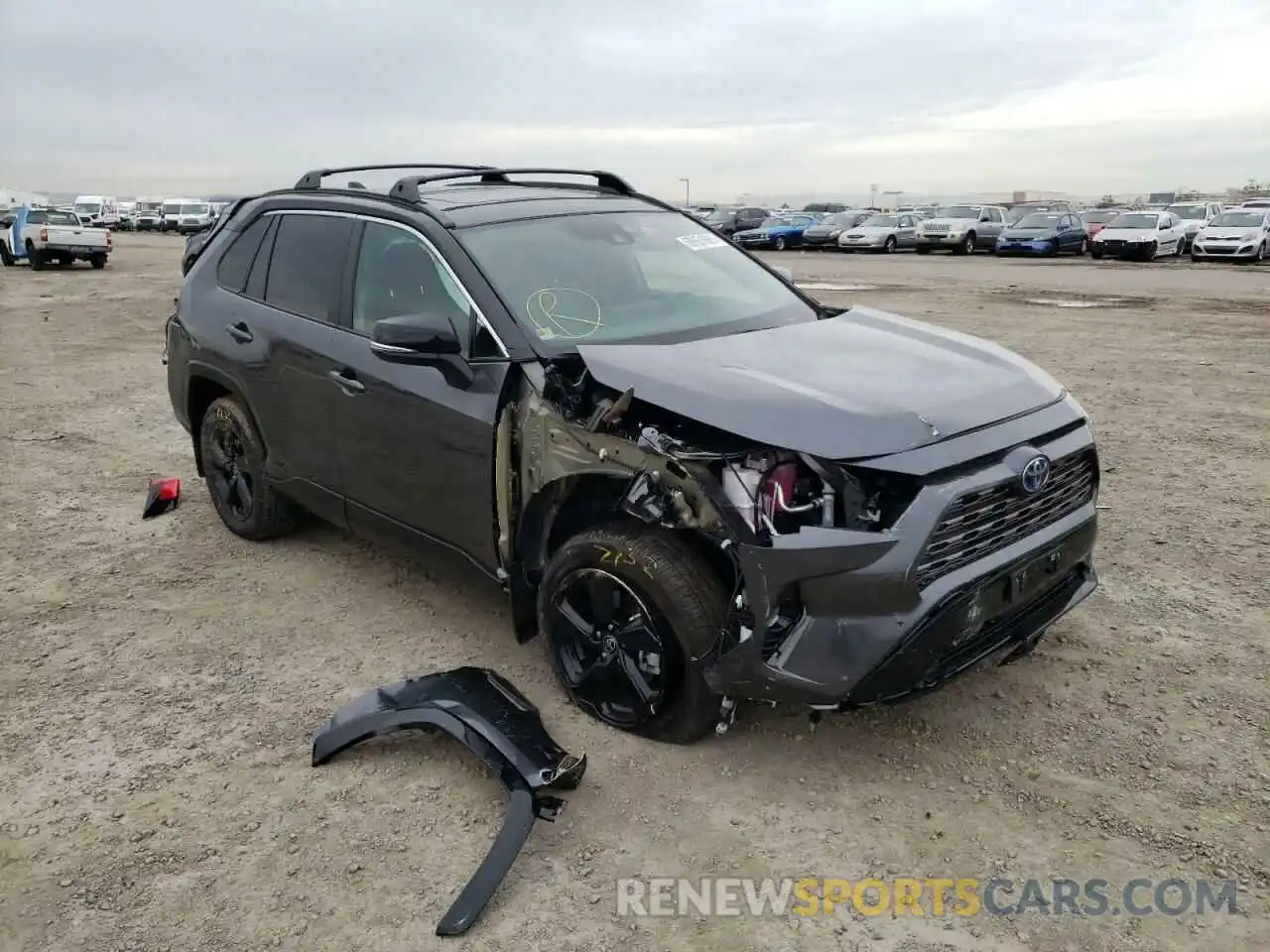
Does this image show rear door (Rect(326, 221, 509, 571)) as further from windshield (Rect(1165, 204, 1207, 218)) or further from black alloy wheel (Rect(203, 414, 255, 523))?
windshield (Rect(1165, 204, 1207, 218))

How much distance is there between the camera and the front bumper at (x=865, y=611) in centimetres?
269

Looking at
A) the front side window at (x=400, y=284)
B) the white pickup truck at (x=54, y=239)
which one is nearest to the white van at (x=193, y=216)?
the white pickup truck at (x=54, y=239)

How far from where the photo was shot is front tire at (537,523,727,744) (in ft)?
9.76

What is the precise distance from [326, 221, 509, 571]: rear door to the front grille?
1.54 m

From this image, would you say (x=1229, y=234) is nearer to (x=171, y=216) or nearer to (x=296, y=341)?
(x=296, y=341)

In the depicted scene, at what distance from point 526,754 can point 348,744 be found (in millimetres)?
643

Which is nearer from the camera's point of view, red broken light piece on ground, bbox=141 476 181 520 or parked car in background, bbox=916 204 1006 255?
red broken light piece on ground, bbox=141 476 181 520

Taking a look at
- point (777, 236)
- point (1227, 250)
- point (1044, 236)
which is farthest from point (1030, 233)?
point (777, 236)

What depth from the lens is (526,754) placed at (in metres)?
3.03

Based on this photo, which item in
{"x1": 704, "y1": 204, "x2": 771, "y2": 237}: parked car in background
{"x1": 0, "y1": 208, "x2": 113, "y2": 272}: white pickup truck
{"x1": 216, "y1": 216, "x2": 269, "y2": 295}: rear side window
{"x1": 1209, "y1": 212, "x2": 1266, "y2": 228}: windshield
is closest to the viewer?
{"x1": 216, "y1": 216, "x2": 269, "y2": 295}: rear side window

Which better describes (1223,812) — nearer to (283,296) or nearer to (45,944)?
(45,944)

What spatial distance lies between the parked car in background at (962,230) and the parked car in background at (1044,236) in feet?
4.49

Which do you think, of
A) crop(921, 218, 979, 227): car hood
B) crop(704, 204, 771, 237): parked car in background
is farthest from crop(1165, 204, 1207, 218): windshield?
crop(704, 204, 771, 237): parked car in background

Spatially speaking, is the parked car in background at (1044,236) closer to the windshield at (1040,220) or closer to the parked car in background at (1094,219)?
the windshield at (1040,220)
